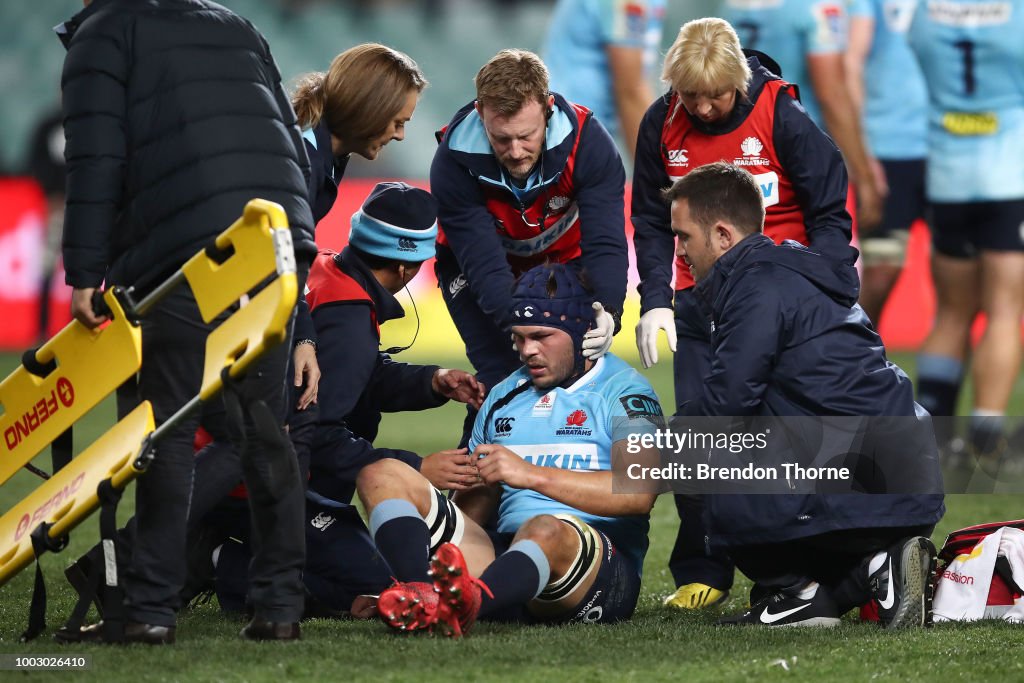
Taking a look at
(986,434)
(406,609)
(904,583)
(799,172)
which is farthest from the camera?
(986,434)

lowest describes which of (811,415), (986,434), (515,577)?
(986,434)

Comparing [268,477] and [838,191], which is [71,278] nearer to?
[268,477]

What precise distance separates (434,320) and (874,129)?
3.78m

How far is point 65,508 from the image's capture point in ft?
9.98

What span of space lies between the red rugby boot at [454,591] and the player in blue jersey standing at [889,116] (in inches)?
173

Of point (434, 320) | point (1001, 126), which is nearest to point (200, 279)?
point (1001, 126)

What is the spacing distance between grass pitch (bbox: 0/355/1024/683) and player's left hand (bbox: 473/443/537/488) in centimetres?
34

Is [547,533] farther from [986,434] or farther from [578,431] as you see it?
[986,434]

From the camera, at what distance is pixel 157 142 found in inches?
121

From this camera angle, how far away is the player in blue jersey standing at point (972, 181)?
6324 millimetres

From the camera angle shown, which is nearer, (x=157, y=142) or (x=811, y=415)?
(x=157, y=142)

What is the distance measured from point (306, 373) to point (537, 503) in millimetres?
643

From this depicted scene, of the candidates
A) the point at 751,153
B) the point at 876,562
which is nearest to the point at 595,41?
the point at 751,153

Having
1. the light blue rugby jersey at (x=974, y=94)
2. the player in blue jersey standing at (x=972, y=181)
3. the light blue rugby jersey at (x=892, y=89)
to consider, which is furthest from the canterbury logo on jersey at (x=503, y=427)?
the light blue rugby jersey at (x=892, y=89)
